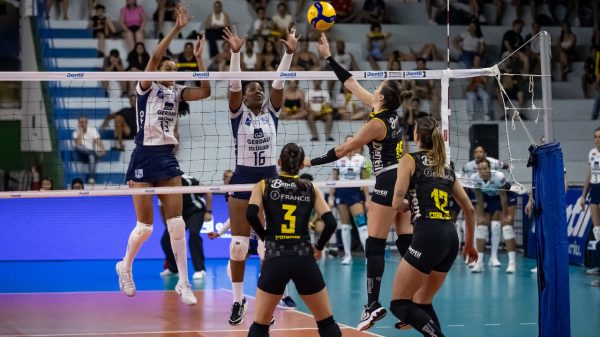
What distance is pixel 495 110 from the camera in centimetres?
2331

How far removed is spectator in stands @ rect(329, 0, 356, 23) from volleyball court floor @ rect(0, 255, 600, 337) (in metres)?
9.36

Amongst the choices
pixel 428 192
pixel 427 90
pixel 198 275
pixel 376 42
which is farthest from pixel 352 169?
pixel 428 192

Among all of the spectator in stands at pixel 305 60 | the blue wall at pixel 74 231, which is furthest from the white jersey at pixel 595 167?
the spectator in stands at pixel 305 60

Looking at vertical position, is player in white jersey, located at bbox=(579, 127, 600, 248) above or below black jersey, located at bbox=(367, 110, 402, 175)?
below

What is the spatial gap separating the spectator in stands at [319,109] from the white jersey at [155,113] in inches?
372

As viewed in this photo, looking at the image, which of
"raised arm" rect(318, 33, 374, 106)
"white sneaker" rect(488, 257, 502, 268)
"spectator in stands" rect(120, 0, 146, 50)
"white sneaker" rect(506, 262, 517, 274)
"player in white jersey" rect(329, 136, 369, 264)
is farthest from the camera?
"spectator in stands" rect(120, 0, 146, 50)

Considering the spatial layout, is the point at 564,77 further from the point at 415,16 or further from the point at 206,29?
the point at 206,29

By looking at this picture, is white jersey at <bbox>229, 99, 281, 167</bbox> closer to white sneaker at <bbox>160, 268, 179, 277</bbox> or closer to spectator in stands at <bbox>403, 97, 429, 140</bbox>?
white sneaker at <bbox>160, 268, 179, 277</bbox>

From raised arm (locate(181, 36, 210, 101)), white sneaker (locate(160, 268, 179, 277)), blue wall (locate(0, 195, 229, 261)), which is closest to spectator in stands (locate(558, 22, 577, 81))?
blue wall (locate(0, 195, 229, 261))

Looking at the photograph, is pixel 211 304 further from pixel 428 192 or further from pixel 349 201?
pixel 349 201

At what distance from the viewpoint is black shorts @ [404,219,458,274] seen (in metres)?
7.75

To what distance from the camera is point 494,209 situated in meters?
16.8

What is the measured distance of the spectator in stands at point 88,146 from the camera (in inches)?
744

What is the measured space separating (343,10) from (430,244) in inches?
676
